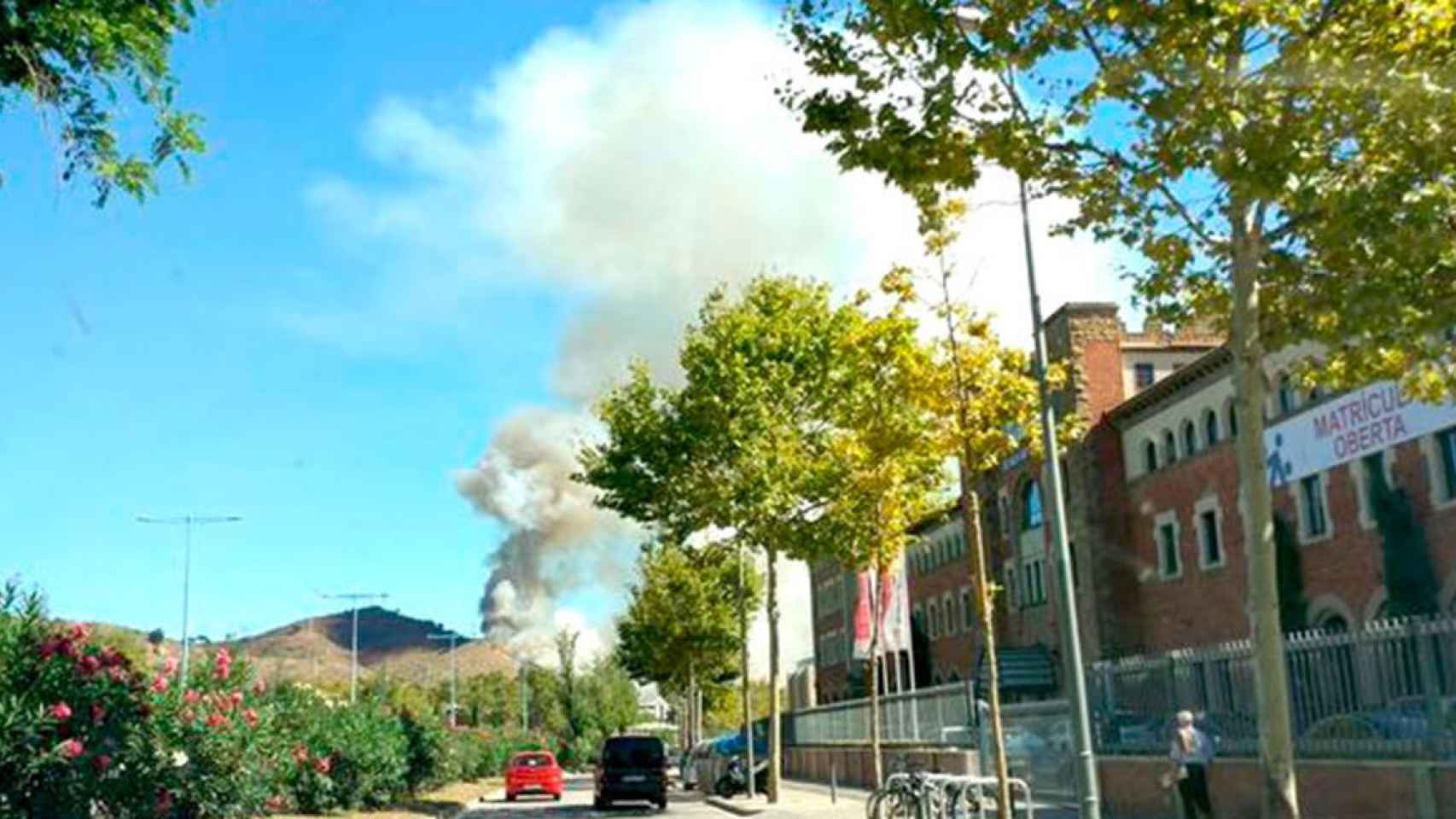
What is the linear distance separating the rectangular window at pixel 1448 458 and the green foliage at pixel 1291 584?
612 cm

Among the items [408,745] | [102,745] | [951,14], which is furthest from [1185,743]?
[408,745]

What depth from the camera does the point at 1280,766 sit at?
9.23 m

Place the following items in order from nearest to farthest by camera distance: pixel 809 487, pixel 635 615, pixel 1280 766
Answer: pixel 1280 766 → pixel 809 487 → pixel 635 615

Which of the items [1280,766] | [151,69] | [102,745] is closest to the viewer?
[1280,766]

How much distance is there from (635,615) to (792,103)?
A: 54411 millimetres

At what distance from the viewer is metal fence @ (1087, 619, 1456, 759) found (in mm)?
15000

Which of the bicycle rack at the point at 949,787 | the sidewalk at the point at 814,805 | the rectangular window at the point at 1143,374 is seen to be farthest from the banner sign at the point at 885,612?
the rectangular window at the point at 1143,374

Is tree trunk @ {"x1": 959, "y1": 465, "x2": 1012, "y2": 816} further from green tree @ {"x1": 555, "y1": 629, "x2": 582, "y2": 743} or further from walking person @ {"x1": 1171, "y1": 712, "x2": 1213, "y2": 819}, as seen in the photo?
green tree @ {"x1": 555, "y1": 629, "x2": 582, "y2": 743}

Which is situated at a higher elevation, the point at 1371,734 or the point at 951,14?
the point at 951,14

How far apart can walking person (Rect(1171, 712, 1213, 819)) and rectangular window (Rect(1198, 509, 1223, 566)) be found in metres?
27.4

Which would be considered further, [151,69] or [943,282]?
[943,282]

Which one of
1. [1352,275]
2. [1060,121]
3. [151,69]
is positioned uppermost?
[151,69]

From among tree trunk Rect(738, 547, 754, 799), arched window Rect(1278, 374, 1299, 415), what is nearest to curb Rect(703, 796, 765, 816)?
tree trunk Rect(738, 547, 754, 799)

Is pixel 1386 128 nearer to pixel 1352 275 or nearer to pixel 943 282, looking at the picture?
pixel 1352 275
